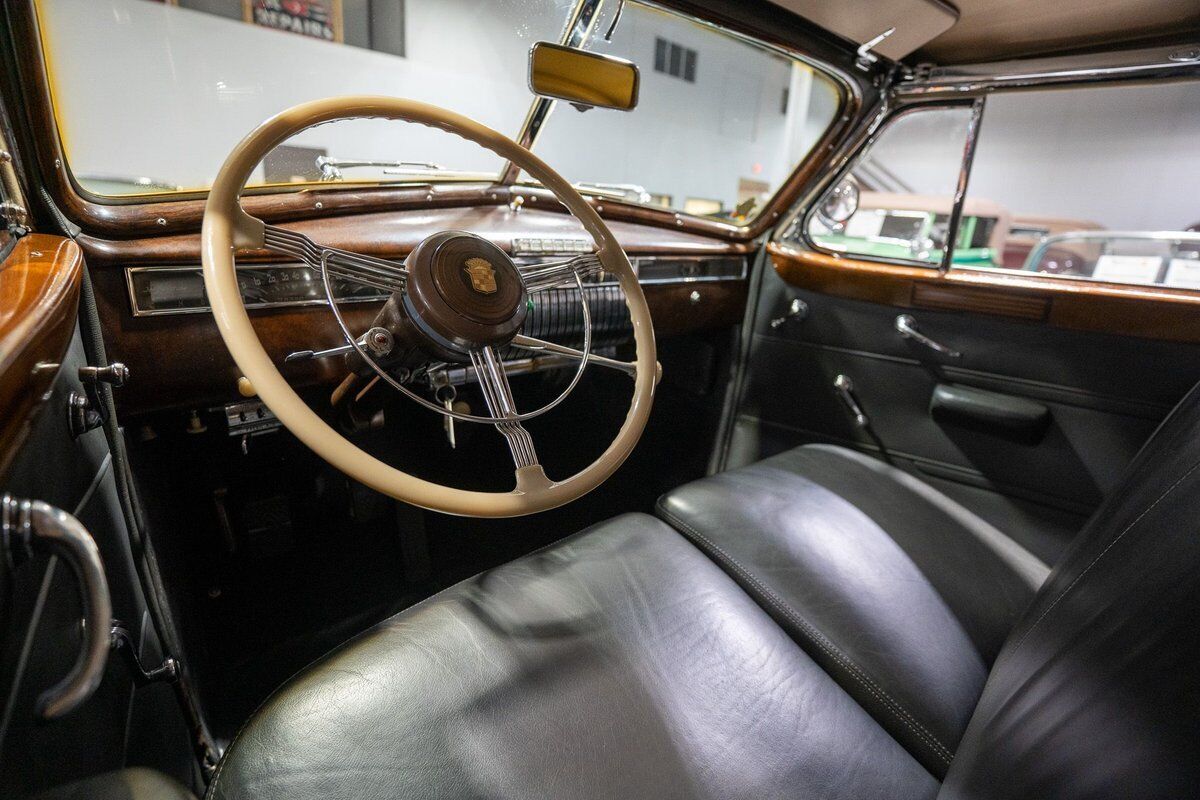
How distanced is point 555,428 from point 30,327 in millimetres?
1399

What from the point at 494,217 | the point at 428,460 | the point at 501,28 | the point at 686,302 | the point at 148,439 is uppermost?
the point at 501,28

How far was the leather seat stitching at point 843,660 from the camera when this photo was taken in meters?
0.83

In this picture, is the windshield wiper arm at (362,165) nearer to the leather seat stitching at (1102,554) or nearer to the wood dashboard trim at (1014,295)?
the wood dashboard trim at (1014,295)

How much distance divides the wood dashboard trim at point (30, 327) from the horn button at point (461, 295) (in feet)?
1.26

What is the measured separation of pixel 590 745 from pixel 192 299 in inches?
36.1

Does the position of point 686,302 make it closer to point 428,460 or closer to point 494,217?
point 494,217

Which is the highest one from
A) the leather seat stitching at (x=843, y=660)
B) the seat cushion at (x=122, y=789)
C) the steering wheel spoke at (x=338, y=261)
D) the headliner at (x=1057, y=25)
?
the headliner at (x=1057, y=25)

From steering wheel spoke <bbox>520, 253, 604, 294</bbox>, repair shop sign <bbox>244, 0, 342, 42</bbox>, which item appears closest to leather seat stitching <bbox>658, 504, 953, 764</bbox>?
steering wheel spoke <bbox>520, 253, 604, 294</bbox>

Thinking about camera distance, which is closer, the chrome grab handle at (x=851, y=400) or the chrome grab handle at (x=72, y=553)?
the chrome grab handle at (x=72, y=553)

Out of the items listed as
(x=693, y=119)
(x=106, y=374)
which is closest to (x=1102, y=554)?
(x=106, y=374)

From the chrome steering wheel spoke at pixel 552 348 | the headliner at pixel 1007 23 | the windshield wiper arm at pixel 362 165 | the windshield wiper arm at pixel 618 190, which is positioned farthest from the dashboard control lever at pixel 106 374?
the headliner at pixel 1007 23

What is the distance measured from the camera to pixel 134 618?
0.90 meters

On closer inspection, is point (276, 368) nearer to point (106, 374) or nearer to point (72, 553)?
point (106, 374)

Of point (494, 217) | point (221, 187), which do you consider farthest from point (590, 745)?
point (494, 217)
